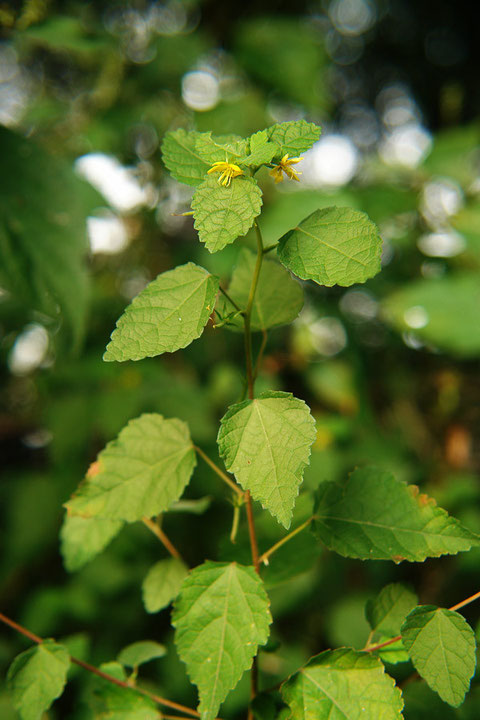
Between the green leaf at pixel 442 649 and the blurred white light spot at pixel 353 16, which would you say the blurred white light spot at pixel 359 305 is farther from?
the green leaf at pixel 442 649

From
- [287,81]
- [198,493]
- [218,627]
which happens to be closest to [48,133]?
[287,81]

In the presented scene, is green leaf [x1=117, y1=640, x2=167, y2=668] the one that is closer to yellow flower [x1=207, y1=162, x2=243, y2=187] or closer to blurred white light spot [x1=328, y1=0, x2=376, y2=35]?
yellow flower [x1=207, y1=162, x2=243, y2=187]

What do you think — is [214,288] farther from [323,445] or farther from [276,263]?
[323,445]

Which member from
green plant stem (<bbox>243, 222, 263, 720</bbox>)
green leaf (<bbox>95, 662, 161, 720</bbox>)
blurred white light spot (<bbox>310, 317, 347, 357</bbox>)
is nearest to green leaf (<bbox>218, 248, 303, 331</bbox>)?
green plant stem (<bbox>243, 222, 263, 720</bbox>)

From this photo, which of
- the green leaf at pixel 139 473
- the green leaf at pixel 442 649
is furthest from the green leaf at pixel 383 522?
the green leaf at pixel 139 473

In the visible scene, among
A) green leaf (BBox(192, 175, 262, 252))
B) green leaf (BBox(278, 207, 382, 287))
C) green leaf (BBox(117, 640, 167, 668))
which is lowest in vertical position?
green leaf (BBox(117, 640, 167, 668))
